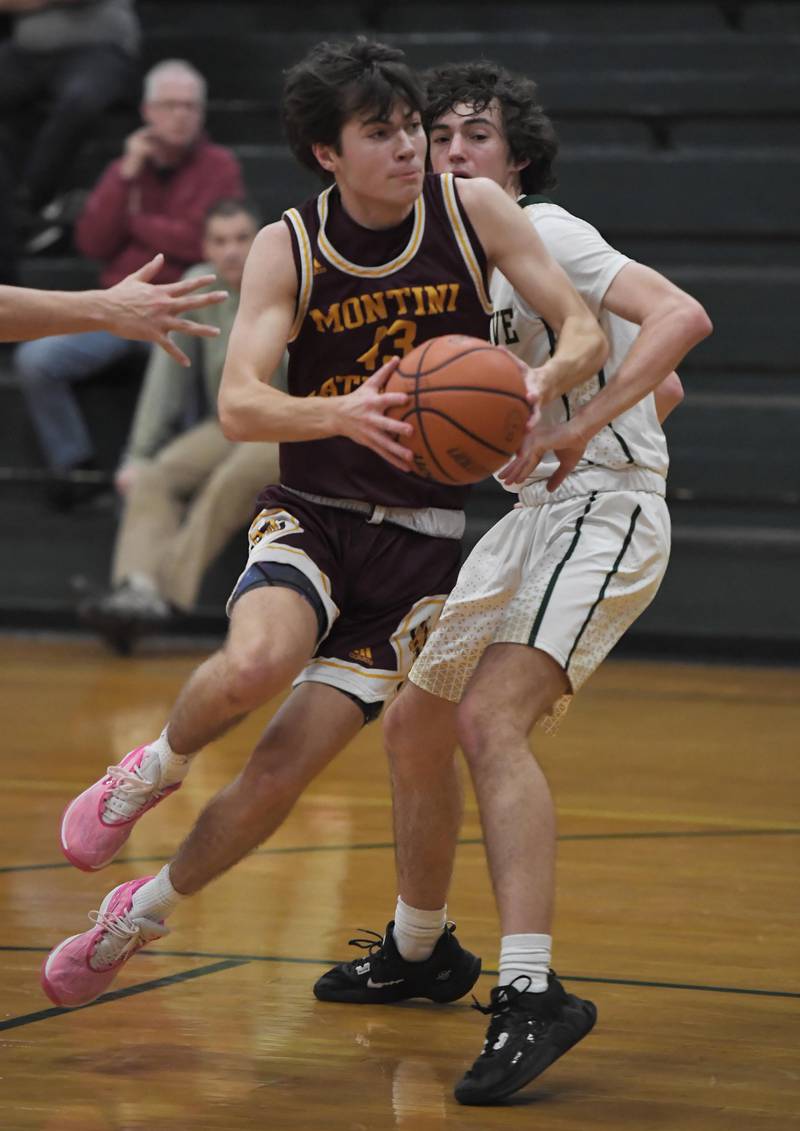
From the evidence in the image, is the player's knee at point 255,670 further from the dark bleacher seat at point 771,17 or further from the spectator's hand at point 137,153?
the dark bleacher seat at point 771,17

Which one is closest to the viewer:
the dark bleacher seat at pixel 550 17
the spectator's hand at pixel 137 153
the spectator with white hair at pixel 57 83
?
the spectator's hand at pixel 137 153

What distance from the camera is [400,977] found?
3736 mm

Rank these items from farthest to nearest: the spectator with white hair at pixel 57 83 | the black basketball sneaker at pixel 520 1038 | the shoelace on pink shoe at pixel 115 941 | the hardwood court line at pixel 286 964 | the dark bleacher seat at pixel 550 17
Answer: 1. the dark bleacher seat at pixel 550 17
2. the spectator with white hair at pixel 57 83
3. the hardwood court line at pixel 286 964
4. the shoelace on pink shoe at pixel 115 941
5. the black basketball sneaker at pixel 520 1038

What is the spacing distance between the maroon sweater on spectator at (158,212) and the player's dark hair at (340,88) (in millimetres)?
6004

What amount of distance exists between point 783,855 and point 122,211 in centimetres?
599

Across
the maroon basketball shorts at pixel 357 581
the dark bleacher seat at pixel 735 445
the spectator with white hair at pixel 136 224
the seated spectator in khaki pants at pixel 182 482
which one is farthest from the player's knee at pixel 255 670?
the spectator with white hair at pixel 136 224

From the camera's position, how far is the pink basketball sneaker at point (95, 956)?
344cm

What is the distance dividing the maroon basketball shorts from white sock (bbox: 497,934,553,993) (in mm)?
619

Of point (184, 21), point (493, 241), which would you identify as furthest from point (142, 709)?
point (184, 21)

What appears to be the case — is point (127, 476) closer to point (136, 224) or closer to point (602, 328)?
point (136, 224)

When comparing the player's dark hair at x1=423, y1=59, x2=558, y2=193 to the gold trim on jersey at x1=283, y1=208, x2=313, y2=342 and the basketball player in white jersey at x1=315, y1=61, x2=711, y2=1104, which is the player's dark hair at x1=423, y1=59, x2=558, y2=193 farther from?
the gold trim on jersey at x1=283, y1=208, x2=313, y2=342

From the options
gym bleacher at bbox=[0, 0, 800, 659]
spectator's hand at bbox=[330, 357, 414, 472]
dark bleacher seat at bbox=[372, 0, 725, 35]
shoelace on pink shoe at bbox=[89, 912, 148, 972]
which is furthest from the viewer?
dark bleacher seat at bbox=[372, 0, 725, 35]

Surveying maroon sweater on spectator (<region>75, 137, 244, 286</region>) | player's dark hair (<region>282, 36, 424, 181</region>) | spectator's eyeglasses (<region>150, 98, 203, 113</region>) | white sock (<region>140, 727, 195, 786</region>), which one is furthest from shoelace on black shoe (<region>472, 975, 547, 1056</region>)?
spectator's eyeglasses (<region>150, 98, 203, 113</region>)

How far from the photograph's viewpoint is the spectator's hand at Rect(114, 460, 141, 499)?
896 cm
